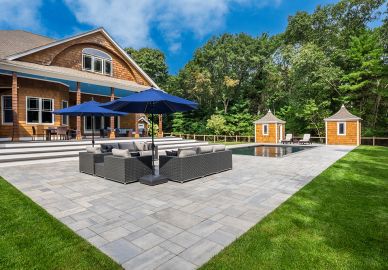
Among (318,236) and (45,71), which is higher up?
(45,71)

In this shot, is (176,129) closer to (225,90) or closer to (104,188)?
(225,90)

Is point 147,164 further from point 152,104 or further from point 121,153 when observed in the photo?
point 152,104

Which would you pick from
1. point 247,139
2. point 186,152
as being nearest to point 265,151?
point 186,152

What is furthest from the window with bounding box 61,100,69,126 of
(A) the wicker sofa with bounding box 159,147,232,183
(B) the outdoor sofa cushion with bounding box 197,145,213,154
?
(B) the outdoor sofa cushion with bounding box 197,145,213,154

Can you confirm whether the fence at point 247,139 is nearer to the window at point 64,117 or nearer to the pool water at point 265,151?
the pool water at point 265,151

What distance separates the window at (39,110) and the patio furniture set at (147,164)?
8959 mm

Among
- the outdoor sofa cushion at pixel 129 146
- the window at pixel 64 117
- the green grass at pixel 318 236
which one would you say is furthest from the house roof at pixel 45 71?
the green grass at pixel 318 236

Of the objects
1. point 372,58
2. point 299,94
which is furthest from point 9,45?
point 372,58

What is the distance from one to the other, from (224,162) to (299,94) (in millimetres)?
23187

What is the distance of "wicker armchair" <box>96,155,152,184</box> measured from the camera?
6.50m

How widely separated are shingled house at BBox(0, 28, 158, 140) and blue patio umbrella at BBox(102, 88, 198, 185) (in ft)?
28.0

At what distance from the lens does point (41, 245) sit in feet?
10.4

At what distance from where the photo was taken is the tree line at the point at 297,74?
2478cm

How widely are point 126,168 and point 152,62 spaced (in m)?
36.6
